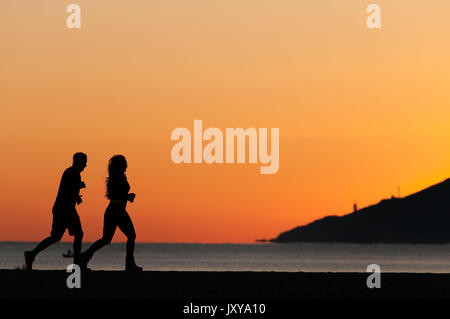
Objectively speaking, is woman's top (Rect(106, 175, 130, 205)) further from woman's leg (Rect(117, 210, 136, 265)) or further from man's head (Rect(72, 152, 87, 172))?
man's head (Rect(72, 152, 87, 172))

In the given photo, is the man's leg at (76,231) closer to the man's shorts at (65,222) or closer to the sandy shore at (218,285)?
the man's shorts at (65,222)

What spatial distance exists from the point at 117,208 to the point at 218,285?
2488 mm

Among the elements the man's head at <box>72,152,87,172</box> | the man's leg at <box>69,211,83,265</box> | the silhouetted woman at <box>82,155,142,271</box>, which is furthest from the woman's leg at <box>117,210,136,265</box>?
the man's head at <box>72,152,87,172</box>

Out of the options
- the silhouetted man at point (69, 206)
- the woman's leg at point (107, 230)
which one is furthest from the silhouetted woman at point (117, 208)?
the silhouetted man at point (69, 206)

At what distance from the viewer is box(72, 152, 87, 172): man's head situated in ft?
61.7

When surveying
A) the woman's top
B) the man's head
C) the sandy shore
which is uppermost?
the man's head

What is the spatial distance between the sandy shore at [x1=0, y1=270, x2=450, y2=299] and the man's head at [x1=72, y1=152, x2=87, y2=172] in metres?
1.65

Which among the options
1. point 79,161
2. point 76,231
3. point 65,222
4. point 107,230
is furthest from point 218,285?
point 79,161

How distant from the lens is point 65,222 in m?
18.9

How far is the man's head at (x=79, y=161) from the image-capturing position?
18812 mm

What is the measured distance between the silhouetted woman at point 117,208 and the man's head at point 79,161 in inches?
17.2

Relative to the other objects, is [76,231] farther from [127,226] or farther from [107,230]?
[127,226]
